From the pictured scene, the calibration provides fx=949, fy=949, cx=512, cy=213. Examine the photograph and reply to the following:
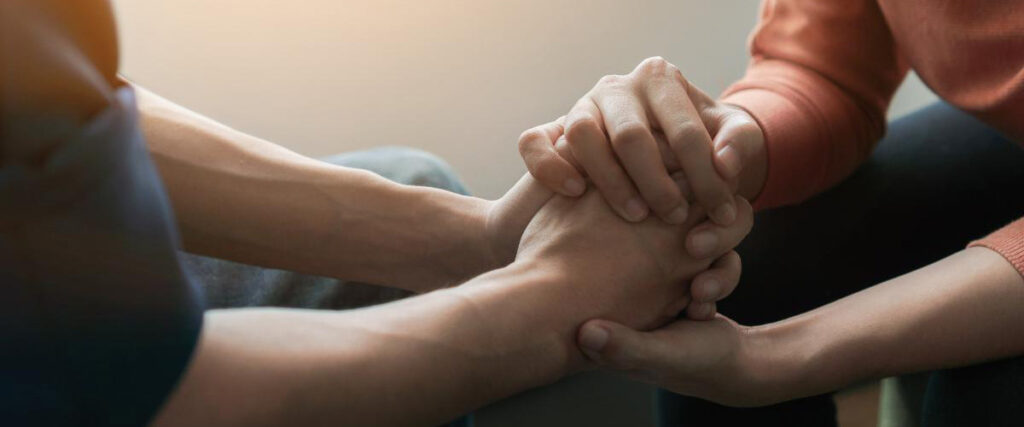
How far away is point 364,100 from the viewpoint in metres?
1.58

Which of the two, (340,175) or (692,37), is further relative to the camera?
(692,37)

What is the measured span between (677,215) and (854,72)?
1.20 feet

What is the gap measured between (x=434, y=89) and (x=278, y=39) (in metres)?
0.27

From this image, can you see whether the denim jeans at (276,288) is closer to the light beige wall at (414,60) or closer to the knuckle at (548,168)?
the knuckle at (548,168)

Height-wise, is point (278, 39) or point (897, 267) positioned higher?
point (897, 267)

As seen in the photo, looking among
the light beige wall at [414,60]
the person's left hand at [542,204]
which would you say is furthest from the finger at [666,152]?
the light beige wall at [414,60]

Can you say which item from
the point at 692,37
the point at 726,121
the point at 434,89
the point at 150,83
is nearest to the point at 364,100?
the point at 434,89

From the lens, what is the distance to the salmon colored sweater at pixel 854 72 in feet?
2.89

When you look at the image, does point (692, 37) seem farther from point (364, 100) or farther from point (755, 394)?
point (755, 394)

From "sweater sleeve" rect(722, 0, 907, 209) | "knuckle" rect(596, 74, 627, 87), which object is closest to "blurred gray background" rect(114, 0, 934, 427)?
"sweater sleeve" rect(722, 0, 907, 209)

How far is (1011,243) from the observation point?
77 centimetres

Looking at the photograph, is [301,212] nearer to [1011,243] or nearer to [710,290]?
[710,290]

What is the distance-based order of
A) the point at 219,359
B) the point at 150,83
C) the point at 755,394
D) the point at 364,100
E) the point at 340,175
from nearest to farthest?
1. the point at 219,359
2. the point at 755,394
3. the point at 340,175
4. the point at 150,83
5. the point at 364,100

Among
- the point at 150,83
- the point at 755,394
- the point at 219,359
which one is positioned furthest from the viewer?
the point at 150,83
